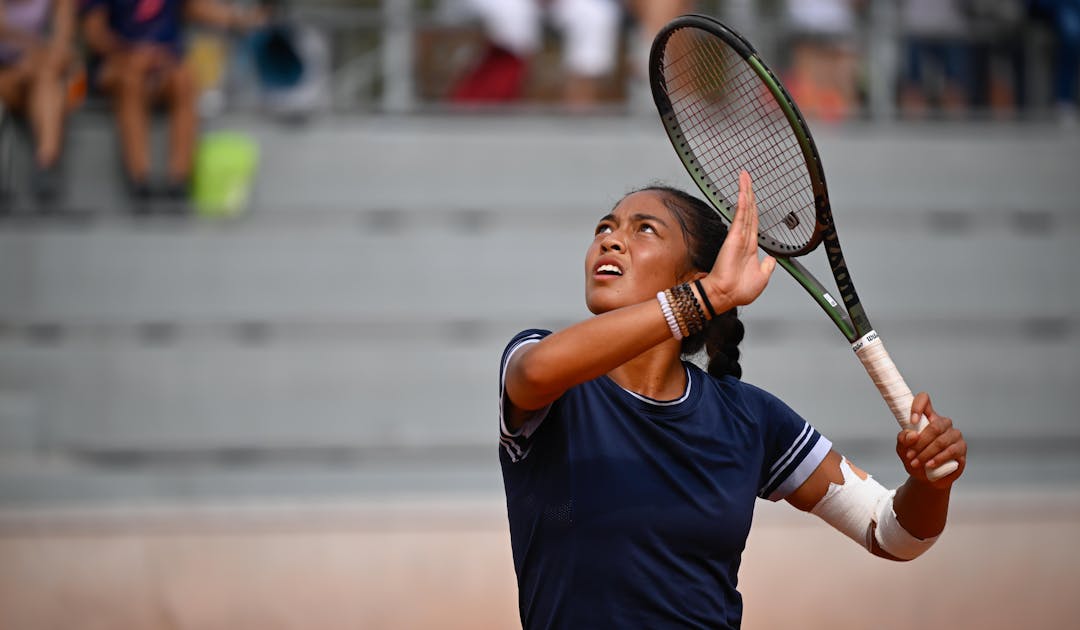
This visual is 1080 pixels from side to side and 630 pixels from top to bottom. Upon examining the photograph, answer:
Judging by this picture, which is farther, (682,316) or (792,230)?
(792,230)

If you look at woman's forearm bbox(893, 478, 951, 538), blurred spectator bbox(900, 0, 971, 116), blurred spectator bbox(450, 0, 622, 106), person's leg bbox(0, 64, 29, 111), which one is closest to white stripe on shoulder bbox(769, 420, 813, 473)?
woman's forearm bbox(893, 478, 951, 538)

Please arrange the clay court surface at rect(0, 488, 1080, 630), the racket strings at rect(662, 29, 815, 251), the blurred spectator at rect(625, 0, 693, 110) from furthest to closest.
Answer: the blurred spectator at rect(625, 0, 693, 110), the clay court surface at rect(0, 488, 1080, 630), the racket strings at rect(662, 29, 815, 251)

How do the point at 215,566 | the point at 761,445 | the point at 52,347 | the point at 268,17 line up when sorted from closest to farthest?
the point at 761,445 < the point at 215,566 < the point at 52,347 < the point at 268,17

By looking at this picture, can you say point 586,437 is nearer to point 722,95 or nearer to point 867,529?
point 867,529

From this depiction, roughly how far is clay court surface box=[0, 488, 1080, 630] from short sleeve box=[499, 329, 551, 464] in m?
2.99

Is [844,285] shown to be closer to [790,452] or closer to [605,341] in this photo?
[790,452]

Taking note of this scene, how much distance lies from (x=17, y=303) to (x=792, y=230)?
701cm

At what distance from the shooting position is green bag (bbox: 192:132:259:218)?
9008mm

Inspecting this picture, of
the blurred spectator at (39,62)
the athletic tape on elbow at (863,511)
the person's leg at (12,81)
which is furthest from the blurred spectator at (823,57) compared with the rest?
the athletic tape on elbow at (863,511)

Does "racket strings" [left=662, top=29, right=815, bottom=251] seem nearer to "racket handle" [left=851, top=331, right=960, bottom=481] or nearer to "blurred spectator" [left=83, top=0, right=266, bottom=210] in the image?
"racket handle" [left=851, top=331, right=960, bottom=481]

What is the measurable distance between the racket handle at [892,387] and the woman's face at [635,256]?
0.47 meters

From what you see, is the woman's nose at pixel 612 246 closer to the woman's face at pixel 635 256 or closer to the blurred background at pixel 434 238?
the woman's face at pixel 635 256

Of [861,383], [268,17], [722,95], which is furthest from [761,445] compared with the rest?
[268,17]

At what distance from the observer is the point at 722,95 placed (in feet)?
11.8
